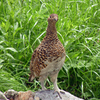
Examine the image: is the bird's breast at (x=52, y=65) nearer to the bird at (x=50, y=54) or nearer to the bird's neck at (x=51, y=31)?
the bird at (x=50, y=54)

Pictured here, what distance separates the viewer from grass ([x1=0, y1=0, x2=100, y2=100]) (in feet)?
9.72

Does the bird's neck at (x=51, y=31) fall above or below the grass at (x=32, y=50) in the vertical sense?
above

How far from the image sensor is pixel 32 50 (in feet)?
10.2

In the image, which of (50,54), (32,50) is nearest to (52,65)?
(50,54)

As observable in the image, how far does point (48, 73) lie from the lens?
211 centimetres

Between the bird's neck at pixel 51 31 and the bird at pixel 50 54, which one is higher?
the bird's neck at pixel 51 31

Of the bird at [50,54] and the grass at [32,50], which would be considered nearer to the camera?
the bird at [50,54]

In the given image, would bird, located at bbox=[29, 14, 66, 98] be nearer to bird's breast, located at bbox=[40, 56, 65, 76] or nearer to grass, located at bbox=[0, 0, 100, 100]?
bird's breast, located at bbox=[40, 56, 65, 76]

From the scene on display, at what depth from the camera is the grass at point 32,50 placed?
Result: 2963mm

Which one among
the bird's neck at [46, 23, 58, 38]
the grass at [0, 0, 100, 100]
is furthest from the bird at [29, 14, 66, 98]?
the grass at [0, 0, 100, 100]

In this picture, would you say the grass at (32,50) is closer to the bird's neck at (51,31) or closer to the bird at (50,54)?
the bird at (50,54)

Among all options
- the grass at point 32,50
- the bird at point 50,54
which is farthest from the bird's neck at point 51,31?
the grass at point 32,50

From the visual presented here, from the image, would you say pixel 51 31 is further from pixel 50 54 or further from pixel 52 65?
pixel 52 65

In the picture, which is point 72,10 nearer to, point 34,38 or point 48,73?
point 34,38
